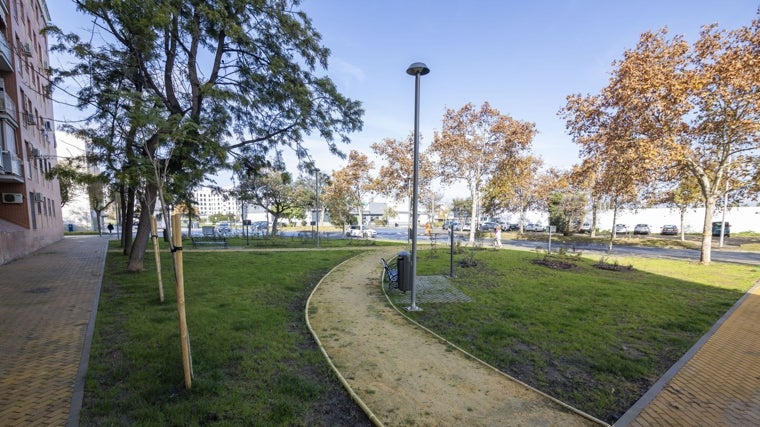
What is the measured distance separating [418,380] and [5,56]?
23225 mm

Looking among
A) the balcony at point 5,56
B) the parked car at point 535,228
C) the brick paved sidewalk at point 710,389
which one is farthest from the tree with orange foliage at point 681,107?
the parked car at point 535,228

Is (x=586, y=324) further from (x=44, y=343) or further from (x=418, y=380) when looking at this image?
(x=44, y=343)

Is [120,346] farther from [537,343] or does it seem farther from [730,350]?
[730,350]

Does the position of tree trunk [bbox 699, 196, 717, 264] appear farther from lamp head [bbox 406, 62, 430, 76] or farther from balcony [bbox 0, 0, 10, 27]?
balcony [bbox 0, 0, 10, 27]

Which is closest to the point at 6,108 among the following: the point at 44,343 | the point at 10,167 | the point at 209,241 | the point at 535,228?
the point at 10,167

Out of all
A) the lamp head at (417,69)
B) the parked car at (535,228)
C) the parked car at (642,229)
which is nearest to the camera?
the lamp head at (417,69)

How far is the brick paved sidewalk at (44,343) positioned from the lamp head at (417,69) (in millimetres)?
7909

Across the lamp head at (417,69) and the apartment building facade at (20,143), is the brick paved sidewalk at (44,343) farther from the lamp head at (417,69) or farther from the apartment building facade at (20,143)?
the lamp head at (417,69)

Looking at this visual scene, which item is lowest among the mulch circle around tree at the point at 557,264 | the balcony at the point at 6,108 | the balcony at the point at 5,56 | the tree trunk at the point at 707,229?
the mulch circle around tree at the point at 557,264

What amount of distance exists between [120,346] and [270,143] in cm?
1043

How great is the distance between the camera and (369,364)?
4797mm

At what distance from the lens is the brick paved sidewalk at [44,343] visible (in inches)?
143

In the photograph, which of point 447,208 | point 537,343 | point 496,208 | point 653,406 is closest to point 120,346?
point 537,343

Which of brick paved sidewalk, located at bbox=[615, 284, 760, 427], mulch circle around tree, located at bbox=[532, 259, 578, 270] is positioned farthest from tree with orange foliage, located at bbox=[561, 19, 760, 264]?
brick paved sidewalk, located at bbox=[615, 284, 760, 427]
